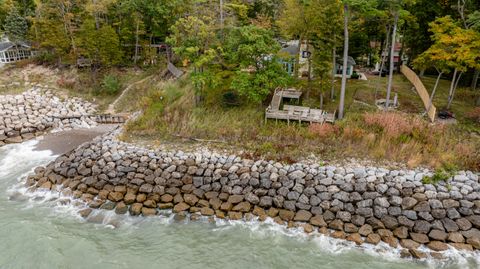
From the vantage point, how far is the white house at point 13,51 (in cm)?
3475

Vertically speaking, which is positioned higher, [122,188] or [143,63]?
[143,63]

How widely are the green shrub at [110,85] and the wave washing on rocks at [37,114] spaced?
2128mm

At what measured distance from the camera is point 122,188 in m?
16.4

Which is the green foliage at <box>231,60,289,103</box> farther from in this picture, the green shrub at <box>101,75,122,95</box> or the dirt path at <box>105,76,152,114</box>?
the green shrub at <box>101,75,122,95</box>

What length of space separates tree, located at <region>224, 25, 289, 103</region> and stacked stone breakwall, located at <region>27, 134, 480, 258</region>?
5.15 metres

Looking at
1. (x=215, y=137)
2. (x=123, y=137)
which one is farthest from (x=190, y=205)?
(x=123, y=137)

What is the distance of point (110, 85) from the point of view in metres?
29.4

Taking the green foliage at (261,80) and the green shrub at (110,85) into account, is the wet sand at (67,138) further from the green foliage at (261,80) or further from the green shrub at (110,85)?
the green foliage at (261,80)

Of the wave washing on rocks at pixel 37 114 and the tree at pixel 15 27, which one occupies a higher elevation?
the tree at pixel 15 27

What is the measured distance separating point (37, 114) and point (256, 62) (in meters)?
19.5

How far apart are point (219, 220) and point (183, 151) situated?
16.8 feet

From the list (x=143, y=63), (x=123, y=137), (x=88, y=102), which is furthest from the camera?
(x=143, y=63)

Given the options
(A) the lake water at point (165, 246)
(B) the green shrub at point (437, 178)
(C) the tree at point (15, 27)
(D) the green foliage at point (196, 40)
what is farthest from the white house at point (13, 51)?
(B) the green shrub at point (437, 178)

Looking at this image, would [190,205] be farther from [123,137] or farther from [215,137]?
[123,137]
